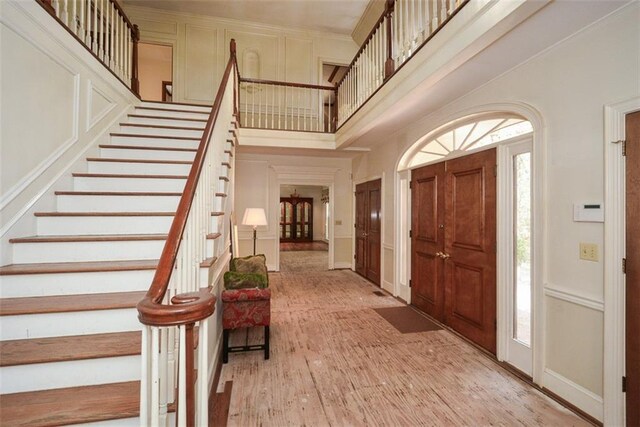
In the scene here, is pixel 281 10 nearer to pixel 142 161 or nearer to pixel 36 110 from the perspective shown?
pixel 142 161

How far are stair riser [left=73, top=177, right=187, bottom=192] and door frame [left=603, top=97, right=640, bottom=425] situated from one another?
132 inches

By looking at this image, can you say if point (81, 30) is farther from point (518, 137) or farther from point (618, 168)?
point (618, 168)

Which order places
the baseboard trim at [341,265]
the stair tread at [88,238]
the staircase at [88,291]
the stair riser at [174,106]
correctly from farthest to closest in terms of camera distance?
the baseboard trim at [341,265]
the stair riser at [174,106]
the stair tread at [88,238]
the staircase at [88,291]

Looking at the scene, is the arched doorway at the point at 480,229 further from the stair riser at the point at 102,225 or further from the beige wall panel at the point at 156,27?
the beige wall panel at the point at 156,27

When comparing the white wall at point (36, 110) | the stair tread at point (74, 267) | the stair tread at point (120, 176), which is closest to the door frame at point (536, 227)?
the stair tread at point (74, 267)

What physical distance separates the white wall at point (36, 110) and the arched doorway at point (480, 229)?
3777 mm

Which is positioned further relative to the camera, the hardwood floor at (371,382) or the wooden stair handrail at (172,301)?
the hardwood floor at (371,382)

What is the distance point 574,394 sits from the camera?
1982 mm

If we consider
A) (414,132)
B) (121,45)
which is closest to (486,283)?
(414,132)

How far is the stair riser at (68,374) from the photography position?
1.40m

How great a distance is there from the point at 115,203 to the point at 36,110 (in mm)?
850

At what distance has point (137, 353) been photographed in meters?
1.48

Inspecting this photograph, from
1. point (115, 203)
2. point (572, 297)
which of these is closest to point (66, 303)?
point (115, 203)

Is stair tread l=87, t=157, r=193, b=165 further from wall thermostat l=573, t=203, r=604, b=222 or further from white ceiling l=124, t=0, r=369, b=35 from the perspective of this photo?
white ceiling l=124, t=0, r=369, b=35
